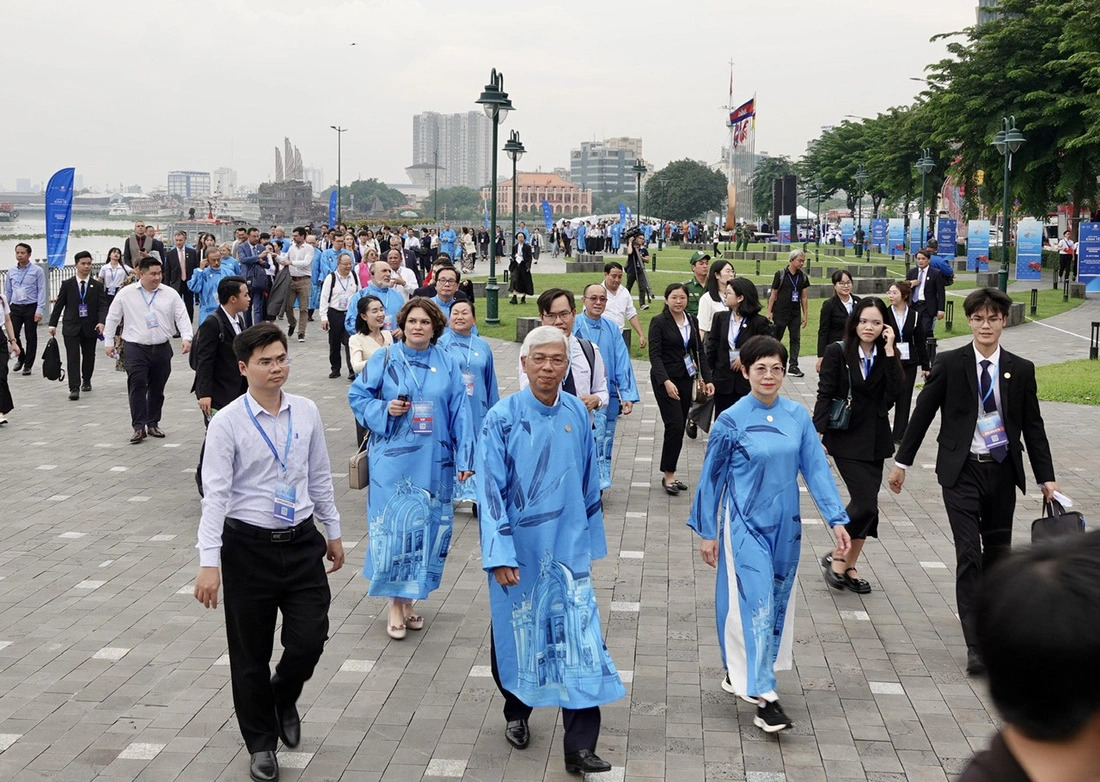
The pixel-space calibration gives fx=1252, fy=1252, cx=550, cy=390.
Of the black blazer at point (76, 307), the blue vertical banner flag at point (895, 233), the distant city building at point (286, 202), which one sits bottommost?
the black blazer at point (76, 307)

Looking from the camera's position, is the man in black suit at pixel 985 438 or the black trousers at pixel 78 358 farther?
the black trousers at pixel 78 358

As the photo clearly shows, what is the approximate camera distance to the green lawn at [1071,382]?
1522 centimetres

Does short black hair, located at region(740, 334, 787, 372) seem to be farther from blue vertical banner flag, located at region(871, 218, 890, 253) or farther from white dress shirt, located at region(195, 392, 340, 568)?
blue vertical banner flag, located at region(871, 218, 890, 253)

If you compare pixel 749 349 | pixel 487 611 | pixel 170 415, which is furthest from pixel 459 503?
pixel 170 415

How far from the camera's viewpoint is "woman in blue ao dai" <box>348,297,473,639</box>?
6723 mm

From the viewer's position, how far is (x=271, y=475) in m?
5.02

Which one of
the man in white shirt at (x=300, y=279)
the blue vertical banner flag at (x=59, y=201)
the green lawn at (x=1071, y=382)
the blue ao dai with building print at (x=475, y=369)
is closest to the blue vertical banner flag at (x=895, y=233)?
the green lawn at (x=1071, y=382)

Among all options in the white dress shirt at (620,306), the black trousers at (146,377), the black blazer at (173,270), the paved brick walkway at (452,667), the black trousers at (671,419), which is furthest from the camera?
the black blazer at (173,270)

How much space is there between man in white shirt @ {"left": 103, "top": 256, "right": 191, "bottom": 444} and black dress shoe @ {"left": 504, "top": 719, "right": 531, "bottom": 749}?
765 centimetres

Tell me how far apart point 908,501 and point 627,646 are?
4.37 metres

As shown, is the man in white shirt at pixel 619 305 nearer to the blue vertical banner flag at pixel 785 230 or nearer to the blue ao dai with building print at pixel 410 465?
the blue ao dai with building print at pixel 410 465

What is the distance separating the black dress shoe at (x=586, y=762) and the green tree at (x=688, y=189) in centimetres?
13700

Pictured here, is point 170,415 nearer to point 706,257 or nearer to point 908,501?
point 706,257

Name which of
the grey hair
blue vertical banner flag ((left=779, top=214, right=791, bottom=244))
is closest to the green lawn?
the grey hair
